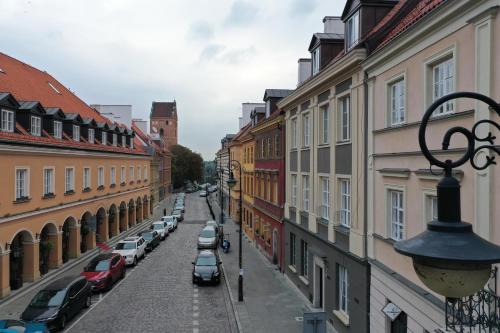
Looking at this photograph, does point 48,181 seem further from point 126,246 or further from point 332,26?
point 332,26

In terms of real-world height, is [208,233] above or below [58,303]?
below

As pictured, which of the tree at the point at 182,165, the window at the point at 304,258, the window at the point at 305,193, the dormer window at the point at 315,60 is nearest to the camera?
the dormer window at the point at 315,60

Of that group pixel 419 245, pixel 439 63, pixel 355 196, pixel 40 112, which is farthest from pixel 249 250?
pixel 419 245

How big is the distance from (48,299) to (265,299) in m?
8.94

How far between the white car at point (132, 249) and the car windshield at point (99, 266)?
15.5 feet

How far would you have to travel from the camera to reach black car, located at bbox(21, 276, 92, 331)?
15.8m

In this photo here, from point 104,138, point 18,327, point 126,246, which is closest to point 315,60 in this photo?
point 18,327

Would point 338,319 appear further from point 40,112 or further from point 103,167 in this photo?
point 103,167

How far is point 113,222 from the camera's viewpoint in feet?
128

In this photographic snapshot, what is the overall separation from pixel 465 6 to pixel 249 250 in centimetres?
2727

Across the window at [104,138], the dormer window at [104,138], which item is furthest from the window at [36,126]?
the dormer window at [104,138]

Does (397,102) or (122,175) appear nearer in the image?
(397,102)

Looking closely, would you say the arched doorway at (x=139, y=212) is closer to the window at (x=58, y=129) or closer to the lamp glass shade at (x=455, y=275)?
the window at (x=58, y=129)

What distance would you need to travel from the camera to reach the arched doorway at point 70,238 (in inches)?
1154
